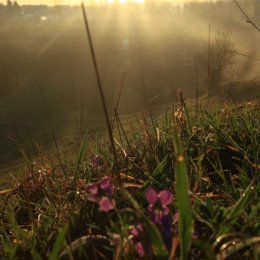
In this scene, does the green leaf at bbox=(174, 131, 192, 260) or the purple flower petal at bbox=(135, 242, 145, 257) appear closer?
the green leaf at bbox=(174, 131, 192, 260)

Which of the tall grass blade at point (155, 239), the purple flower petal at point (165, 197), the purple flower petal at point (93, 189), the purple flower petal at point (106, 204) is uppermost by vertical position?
the purple flower petal at point (93, 189)

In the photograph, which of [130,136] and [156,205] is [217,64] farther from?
[156,205]

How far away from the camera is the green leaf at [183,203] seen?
1367 mm

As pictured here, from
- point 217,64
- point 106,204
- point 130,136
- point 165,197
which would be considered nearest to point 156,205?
point 165,197

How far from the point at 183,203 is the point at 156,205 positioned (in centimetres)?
10

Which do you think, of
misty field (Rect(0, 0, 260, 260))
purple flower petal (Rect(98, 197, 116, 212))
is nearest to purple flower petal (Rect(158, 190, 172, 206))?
misty field (Rect(0, 0, 260, 260))

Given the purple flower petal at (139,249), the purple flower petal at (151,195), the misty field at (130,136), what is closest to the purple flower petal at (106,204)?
the misty field at (130,136)

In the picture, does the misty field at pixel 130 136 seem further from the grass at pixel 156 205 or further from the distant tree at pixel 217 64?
the distant tree at pixel 217 64

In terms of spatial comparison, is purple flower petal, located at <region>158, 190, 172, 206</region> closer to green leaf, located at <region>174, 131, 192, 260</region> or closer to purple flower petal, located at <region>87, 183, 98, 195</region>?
green leaf, located at <region>174, 131, 192, 260</region>

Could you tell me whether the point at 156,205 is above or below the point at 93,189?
below

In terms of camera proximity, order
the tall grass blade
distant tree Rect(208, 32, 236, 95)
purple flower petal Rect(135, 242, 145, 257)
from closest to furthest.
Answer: the tall grass blade
purple flower petal Rect(135, 242, 145, 257)
distant tree Rect(208, 32, 236, 95)

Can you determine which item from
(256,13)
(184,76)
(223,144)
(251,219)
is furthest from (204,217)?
(256,13)

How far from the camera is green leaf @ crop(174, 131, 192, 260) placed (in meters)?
1.37

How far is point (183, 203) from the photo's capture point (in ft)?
4.54
